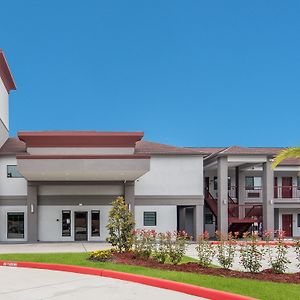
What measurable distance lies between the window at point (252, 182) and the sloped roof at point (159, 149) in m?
8.97

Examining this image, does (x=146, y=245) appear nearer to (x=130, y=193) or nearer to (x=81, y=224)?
(x=130, y=193)

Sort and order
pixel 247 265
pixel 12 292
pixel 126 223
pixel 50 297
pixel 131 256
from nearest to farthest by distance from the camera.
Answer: pixel 50 297 < pixel 12 292 < pixel 247 265 < pixel 131 256 < pixel 126 223

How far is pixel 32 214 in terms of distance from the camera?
116 feet

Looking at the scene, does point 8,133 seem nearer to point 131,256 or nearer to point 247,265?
point 131,256

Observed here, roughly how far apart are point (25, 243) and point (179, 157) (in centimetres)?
1213

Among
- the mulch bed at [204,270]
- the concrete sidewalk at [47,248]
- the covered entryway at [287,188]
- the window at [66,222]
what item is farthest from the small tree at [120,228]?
the covered entryway at [287,188]

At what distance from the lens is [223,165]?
121 ft

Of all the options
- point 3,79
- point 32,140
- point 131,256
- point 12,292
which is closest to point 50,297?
point 12,292

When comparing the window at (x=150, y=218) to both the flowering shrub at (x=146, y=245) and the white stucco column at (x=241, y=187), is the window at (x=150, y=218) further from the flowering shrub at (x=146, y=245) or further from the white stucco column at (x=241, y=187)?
the flowering shrub at (x=146, y=245)

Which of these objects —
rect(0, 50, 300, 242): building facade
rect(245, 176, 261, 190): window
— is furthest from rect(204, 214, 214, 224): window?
rect(245, 176, 261, 190): window

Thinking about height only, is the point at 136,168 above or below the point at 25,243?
above

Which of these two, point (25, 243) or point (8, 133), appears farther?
point (8, 133)

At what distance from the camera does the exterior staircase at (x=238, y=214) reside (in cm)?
3791

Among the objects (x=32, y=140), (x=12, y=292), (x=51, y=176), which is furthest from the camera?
(x=32, y=140)
